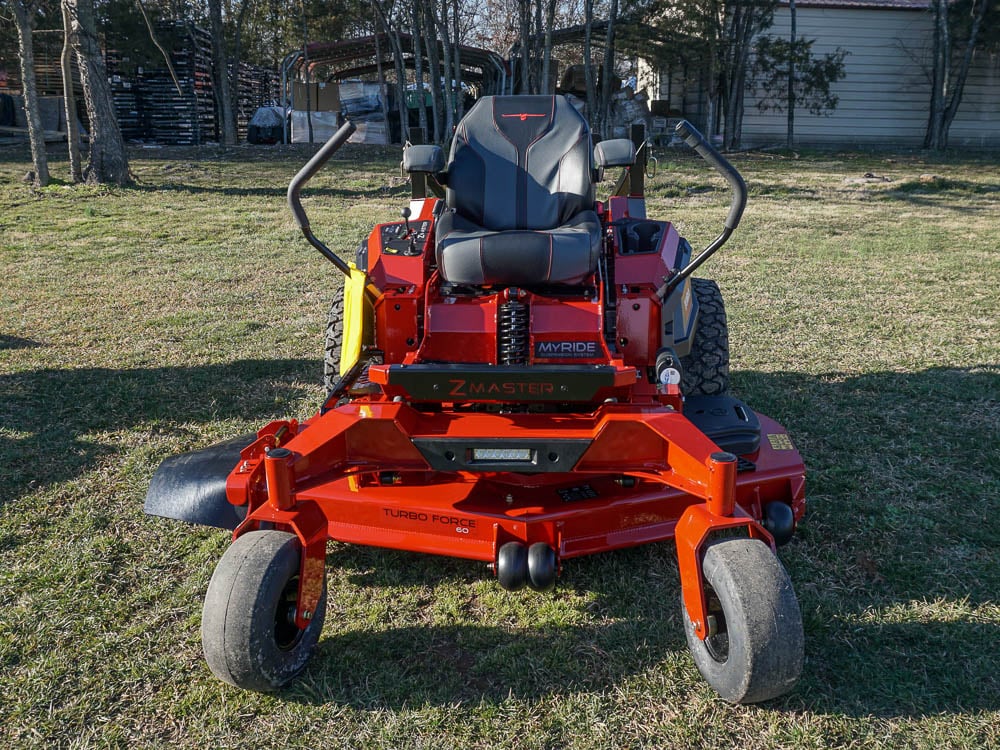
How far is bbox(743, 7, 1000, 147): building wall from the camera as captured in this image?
20984mm

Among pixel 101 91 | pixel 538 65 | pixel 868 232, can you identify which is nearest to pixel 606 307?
pixel 868 232

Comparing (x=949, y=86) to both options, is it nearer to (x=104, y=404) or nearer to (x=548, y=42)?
(x=548, y=42)

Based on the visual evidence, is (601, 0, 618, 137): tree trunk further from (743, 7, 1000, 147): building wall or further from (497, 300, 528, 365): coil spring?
(497, 300, 528, 365): coil spring

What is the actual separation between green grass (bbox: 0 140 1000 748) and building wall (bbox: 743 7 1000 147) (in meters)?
15.7

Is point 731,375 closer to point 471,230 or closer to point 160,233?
point 471,230

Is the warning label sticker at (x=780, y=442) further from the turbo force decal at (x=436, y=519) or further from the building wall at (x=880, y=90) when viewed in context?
the building wall at (x=880, y=90)

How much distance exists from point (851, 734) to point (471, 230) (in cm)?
239

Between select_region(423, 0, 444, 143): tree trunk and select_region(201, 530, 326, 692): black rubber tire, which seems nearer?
select_region(201, 530, 326, 692): black rubber tire

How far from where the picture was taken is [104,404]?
4.59 metres

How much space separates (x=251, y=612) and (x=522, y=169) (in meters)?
2.36

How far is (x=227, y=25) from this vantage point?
22.3 meters

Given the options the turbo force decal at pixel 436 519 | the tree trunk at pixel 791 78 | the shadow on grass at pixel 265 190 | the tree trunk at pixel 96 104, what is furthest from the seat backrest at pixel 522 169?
the tree trunk at pixel 791 78

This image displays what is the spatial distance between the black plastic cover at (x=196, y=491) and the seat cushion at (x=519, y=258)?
1154 mm

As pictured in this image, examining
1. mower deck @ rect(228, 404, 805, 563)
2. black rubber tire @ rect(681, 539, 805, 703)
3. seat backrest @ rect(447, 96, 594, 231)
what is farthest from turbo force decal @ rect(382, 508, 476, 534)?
seat backrest @ rect(447, 96, 594, 231)
